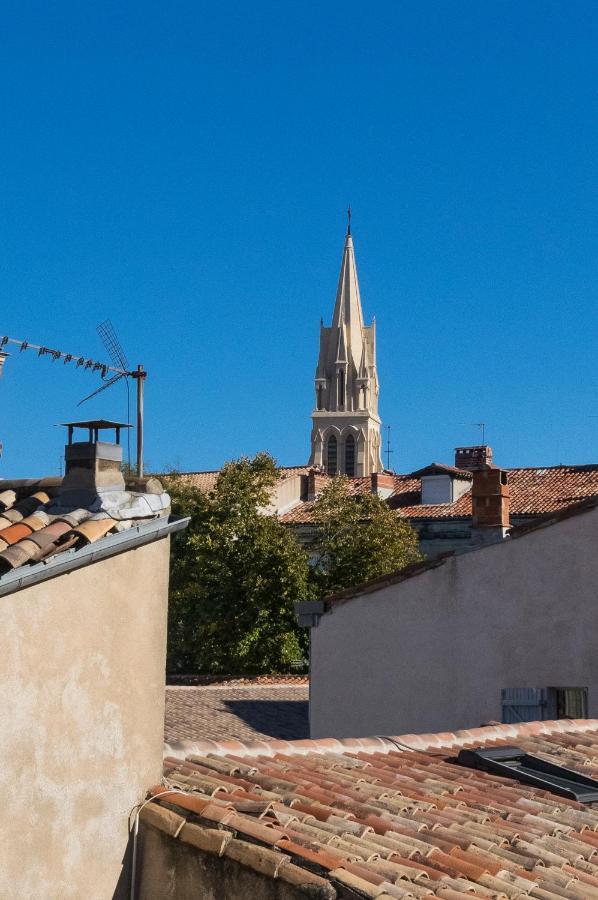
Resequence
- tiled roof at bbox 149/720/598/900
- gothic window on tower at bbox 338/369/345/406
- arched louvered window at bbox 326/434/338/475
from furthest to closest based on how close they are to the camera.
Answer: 1. gothic window on tower at bbox 338/369/345/406
2. arched louvered window at bbox 326/434/338/475
3. tiled roof at bbox 149/720/598/900

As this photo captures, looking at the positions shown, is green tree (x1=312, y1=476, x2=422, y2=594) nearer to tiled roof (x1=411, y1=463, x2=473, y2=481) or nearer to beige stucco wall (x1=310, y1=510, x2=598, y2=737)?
tiled roof (x1=411, y1=463, x2=473, y2=481)

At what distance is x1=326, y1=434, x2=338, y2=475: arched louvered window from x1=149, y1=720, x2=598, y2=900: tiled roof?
4069 inches

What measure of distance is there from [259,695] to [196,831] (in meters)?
23.0

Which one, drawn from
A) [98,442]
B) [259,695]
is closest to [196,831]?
[98,442]

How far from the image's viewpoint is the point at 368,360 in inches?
4951

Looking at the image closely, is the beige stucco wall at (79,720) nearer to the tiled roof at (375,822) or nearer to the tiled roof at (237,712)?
the tiled roof at (375,822)

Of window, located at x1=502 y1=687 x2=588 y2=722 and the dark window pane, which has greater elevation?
the dark window pane

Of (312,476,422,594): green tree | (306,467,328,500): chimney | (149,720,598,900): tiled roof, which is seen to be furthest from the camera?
(306,467,328,500): chimney

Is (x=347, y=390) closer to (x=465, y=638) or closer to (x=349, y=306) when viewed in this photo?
(x=349, y=306)

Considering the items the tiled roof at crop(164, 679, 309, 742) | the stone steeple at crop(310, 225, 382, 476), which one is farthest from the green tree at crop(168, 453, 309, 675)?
the stone steeple at crop(310, 225, 382, 476)

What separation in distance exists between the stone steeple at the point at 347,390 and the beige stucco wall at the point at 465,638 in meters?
94.5

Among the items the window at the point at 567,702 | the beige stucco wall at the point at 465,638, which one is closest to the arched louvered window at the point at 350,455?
the beige stucco wall at the point at 465,638

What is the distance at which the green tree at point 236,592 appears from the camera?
40.3 meters

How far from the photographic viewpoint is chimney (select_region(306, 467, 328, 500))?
56.5 meters
